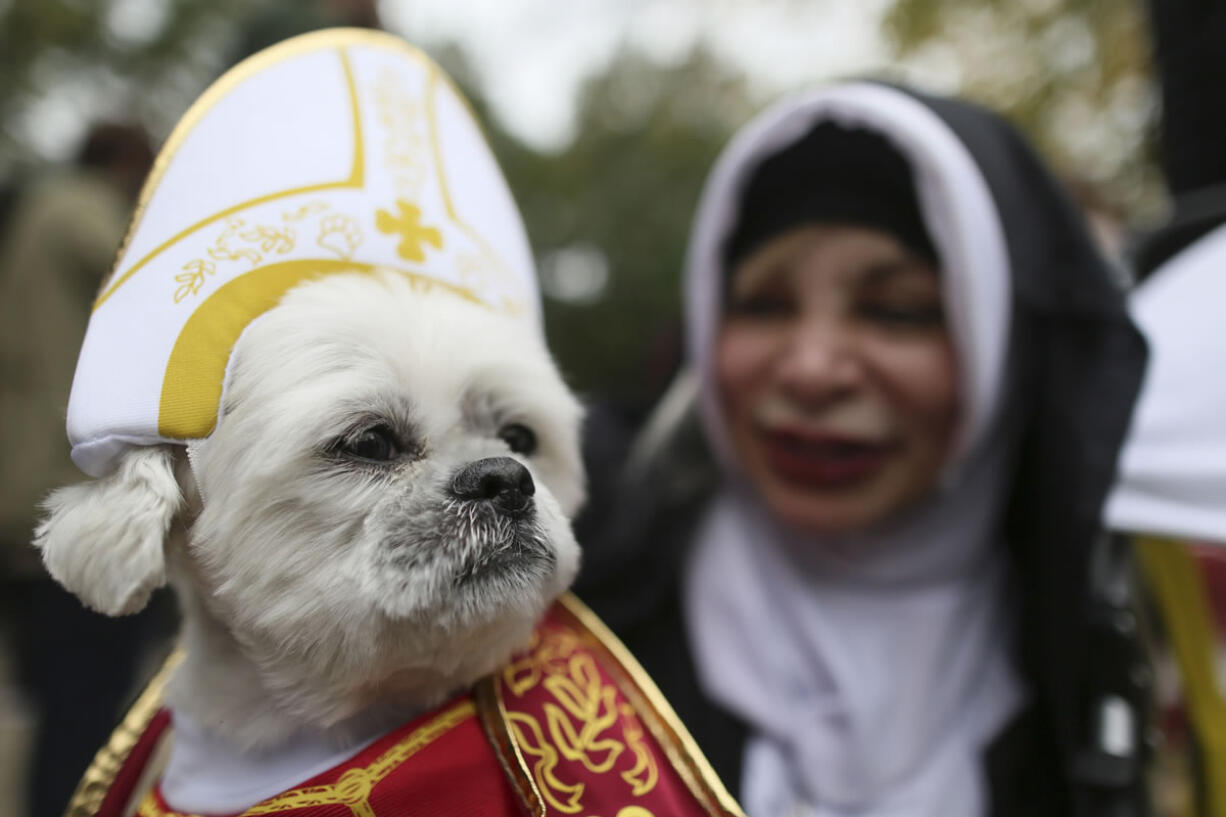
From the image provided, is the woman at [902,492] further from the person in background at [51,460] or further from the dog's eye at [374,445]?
the person in background at [51,460]

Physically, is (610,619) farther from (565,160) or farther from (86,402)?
(565,160)

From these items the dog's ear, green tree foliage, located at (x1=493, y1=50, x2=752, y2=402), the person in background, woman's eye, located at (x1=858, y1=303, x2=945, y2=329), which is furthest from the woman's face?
green tree foliage, located at (x1=493, y1=50, x2=752, y2=402)

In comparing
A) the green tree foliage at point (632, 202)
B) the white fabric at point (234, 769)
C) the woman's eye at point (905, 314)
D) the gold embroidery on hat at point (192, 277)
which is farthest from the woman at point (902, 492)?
the green tree foliage at point (632, 202)

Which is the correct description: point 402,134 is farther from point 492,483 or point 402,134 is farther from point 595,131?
point 595,131

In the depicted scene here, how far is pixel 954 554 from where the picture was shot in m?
1.55

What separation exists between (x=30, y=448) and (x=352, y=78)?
1.42 m

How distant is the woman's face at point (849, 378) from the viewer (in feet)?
4.75

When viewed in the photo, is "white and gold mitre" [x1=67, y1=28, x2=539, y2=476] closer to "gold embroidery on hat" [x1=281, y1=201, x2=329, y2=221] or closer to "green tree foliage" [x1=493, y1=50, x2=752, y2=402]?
"gold embroidery on hat" [x1=281, y1=201, x2=329, y2=221]

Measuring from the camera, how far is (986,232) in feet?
4.69

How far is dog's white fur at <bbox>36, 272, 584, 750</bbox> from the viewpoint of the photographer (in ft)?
2.52

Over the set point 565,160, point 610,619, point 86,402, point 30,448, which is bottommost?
point 565,160

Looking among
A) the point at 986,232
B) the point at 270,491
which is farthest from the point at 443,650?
the point at 986,232

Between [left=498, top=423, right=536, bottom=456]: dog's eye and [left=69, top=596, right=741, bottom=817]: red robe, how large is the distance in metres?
0.25

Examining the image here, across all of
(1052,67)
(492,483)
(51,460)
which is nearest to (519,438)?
(492,483)
